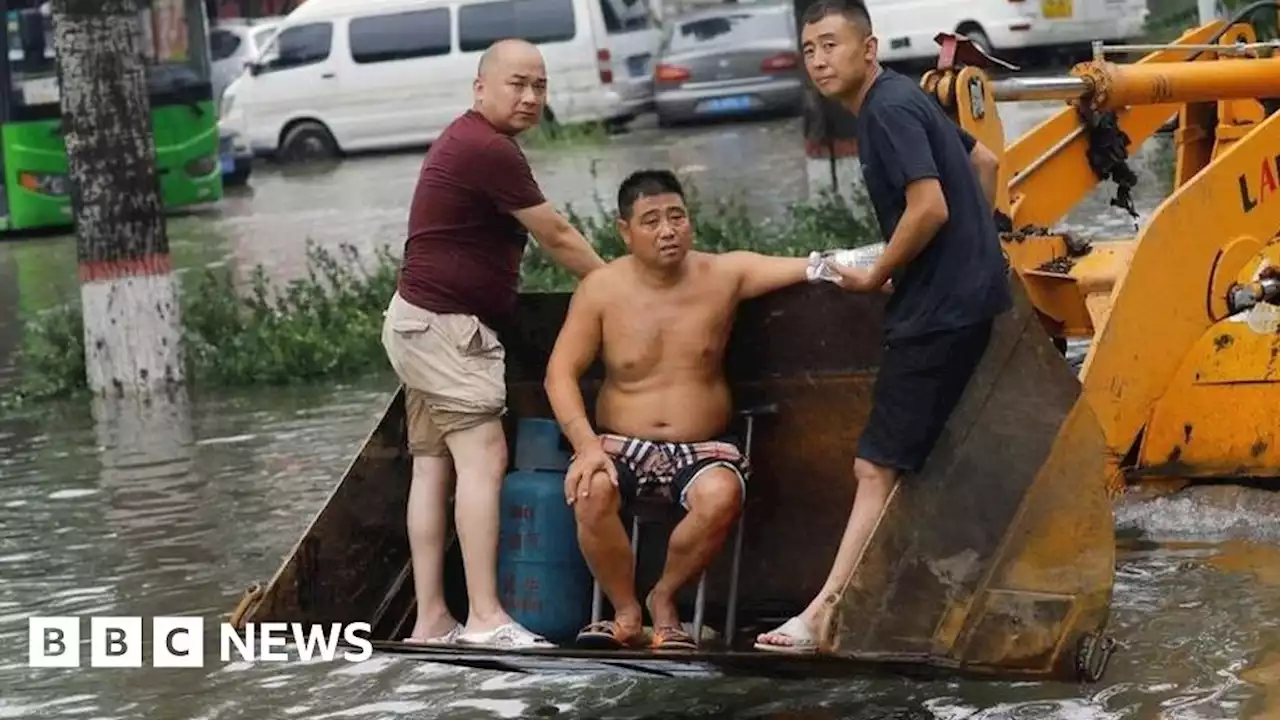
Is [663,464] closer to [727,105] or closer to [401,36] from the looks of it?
[727,105]

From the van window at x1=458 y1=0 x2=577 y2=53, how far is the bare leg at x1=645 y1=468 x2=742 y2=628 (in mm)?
24350

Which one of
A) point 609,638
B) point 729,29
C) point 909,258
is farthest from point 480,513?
point 729,29

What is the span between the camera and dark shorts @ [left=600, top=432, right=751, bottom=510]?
6.60m

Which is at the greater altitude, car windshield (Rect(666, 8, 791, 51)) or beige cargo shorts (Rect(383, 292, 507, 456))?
car windshield (Rect(666, 8, 791, 51))

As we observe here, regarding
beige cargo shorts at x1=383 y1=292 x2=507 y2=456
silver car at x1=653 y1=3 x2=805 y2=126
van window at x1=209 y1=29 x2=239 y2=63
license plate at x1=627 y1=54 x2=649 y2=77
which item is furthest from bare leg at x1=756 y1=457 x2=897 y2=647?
van window at x1=209 y1=29 x2=239 y2=63

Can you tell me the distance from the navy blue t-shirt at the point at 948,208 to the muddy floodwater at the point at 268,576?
1170 mm

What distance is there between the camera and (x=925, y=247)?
619cm

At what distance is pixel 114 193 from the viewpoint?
12.6 metres

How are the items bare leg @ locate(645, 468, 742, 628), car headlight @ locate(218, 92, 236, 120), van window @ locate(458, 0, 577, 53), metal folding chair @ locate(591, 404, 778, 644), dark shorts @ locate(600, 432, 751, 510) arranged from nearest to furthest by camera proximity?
1. bare leg @ locate(645, 468, 742, 628)
2. dark shorts @ locate(600, 432, 751, 510)
3. metal folding chair @ locate(591, 404, 778, 644)
4. car headlight @ locate(218, 92, 236, 120)
5. van window @ locate(458, 0, 577, 53)

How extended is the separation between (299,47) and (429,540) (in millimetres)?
24896

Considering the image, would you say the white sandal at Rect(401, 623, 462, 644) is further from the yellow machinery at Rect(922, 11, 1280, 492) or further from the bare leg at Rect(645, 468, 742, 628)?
the yellow machinery at Rect(922, 11, 1280, 492)

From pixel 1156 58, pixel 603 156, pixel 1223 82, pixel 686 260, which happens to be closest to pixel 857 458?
pixel 686 260

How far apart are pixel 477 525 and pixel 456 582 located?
571mm

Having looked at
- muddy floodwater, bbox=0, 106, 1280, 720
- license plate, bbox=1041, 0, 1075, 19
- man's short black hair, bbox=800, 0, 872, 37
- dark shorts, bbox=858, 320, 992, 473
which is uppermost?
man's short black hair, bbox=800, 0, 872, 37
